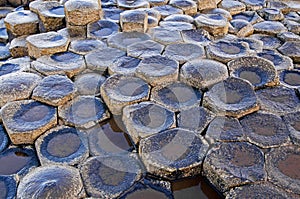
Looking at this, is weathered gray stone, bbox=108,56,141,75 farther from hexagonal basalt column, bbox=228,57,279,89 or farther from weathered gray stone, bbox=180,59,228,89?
hexagonal basalt column, bbox=228,57,279,89

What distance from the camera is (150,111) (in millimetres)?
1974

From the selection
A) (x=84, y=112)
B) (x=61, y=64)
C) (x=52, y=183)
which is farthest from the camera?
(x=61, y=64)

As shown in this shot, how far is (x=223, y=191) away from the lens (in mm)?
1626

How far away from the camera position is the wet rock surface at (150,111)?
1655 millimetres

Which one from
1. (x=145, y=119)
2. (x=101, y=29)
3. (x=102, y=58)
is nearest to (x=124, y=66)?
(x=102, y=58)

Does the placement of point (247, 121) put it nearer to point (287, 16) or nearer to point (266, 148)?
point (266, 148)

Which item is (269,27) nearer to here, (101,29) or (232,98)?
(232,98)

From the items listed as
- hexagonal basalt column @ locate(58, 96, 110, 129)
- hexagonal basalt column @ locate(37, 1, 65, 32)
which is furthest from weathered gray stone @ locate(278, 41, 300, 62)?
hexagonal basalt column @ locate(37, 1, 65, 32)

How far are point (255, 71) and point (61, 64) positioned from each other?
57.0 inches

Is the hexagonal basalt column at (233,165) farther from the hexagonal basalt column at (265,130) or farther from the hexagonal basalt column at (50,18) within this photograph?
the hexagonal basalt column at (50,18)

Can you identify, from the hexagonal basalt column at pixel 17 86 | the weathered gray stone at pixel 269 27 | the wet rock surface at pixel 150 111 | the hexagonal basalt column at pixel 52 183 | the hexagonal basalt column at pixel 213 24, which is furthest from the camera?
the weathered gray stone at pixel 269 27

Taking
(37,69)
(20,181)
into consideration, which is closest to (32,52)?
(37,69)

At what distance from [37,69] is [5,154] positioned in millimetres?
740

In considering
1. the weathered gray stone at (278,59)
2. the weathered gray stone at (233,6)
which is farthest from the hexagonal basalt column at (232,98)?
the weathered gray stone at (233,6)
